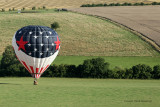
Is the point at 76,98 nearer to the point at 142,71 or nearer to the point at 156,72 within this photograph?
the point at 142,71

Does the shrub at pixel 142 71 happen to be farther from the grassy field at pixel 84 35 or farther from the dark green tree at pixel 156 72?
the grassy field at pixel 84 35

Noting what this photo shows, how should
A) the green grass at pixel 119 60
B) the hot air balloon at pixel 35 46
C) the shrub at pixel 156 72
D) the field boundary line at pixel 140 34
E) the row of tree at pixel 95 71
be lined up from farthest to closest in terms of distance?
the field boundary line at pixel 140 34, the green grass at pixel 119 60, the row of tree at pixel 95 71, the shrub at pixel 156 72, the hot air balloon at pixel 35 46

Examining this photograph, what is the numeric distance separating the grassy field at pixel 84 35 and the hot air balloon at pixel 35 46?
1416 inches

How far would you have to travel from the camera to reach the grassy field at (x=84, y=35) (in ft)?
267

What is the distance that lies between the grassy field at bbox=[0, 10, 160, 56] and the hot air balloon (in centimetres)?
3598

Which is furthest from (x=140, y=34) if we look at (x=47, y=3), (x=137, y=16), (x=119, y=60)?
(x=47, y=3)

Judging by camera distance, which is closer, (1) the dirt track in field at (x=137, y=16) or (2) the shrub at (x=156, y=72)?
(2) the shrub at (x=156, y=72)

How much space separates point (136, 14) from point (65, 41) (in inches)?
1388

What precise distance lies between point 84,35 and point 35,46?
171 ft

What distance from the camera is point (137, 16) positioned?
11444cm

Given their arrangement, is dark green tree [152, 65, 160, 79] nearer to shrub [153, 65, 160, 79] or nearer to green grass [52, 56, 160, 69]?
shrub [153, 65, 160, 79]

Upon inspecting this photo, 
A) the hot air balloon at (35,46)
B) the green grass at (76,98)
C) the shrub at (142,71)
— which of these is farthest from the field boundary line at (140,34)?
the green grass at (76,98)

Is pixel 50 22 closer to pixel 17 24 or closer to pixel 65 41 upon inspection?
pixel 17 24

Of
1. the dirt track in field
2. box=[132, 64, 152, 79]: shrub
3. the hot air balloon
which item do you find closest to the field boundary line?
the dirt track in field
